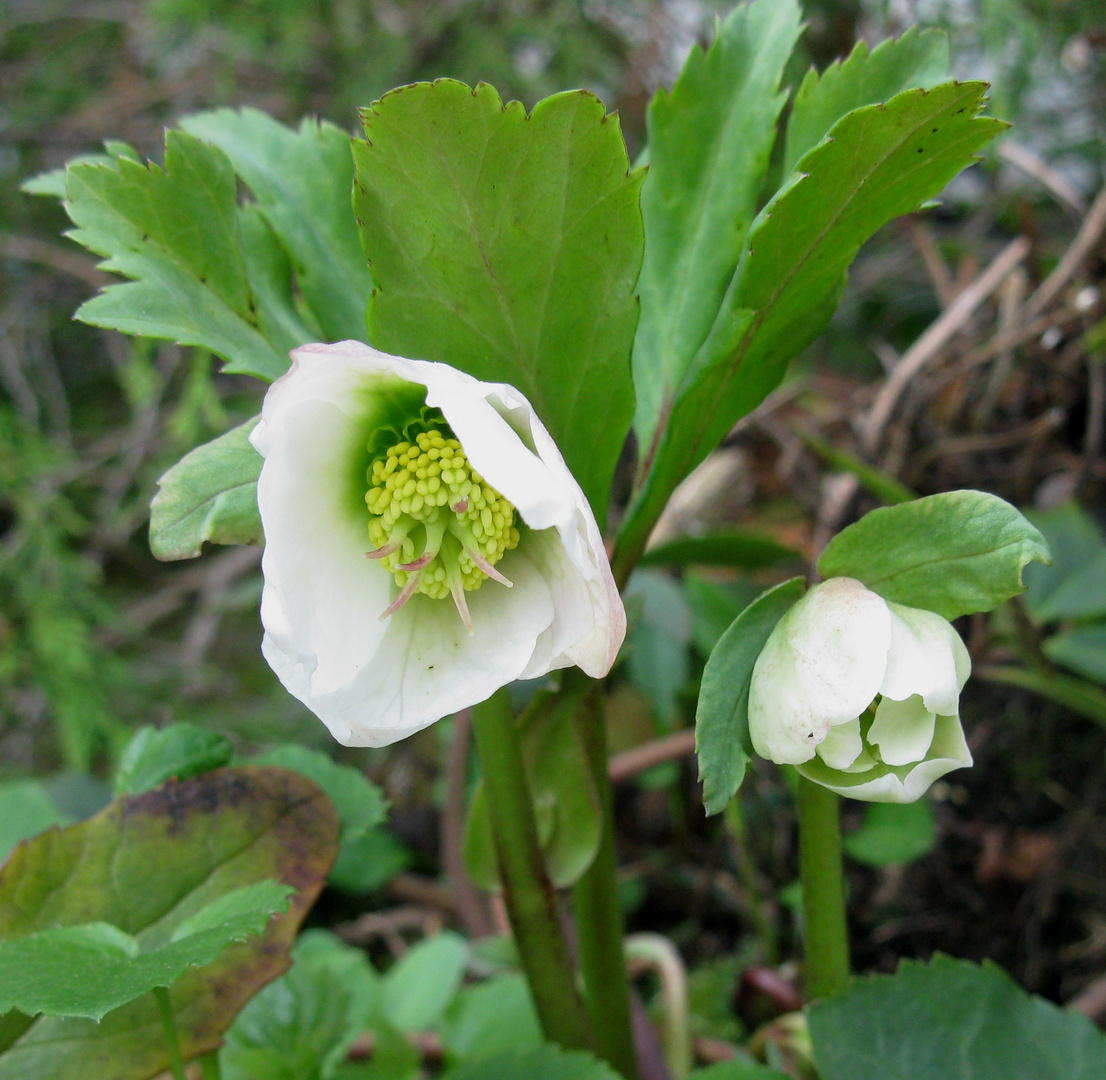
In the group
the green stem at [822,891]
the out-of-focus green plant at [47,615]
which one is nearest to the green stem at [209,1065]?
the green stem at [822,891]

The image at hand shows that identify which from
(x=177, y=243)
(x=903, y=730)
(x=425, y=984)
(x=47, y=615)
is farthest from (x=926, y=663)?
(x=47, y=615)

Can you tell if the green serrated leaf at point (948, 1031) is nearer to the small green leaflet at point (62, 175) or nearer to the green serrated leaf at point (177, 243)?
the green serrated leaf at point (177, 243)

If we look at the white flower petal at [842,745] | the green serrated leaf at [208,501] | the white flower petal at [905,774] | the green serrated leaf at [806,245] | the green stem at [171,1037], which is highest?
the green serrated leaf at [806,245]

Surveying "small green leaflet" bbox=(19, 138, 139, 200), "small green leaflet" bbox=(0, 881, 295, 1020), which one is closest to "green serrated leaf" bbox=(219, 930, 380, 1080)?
"small green leaflet" bbox=(0, 881, 295, 1020)

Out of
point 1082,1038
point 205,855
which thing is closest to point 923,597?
point 1082,1038

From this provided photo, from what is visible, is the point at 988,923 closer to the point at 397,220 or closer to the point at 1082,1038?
the point at 1082,1038
